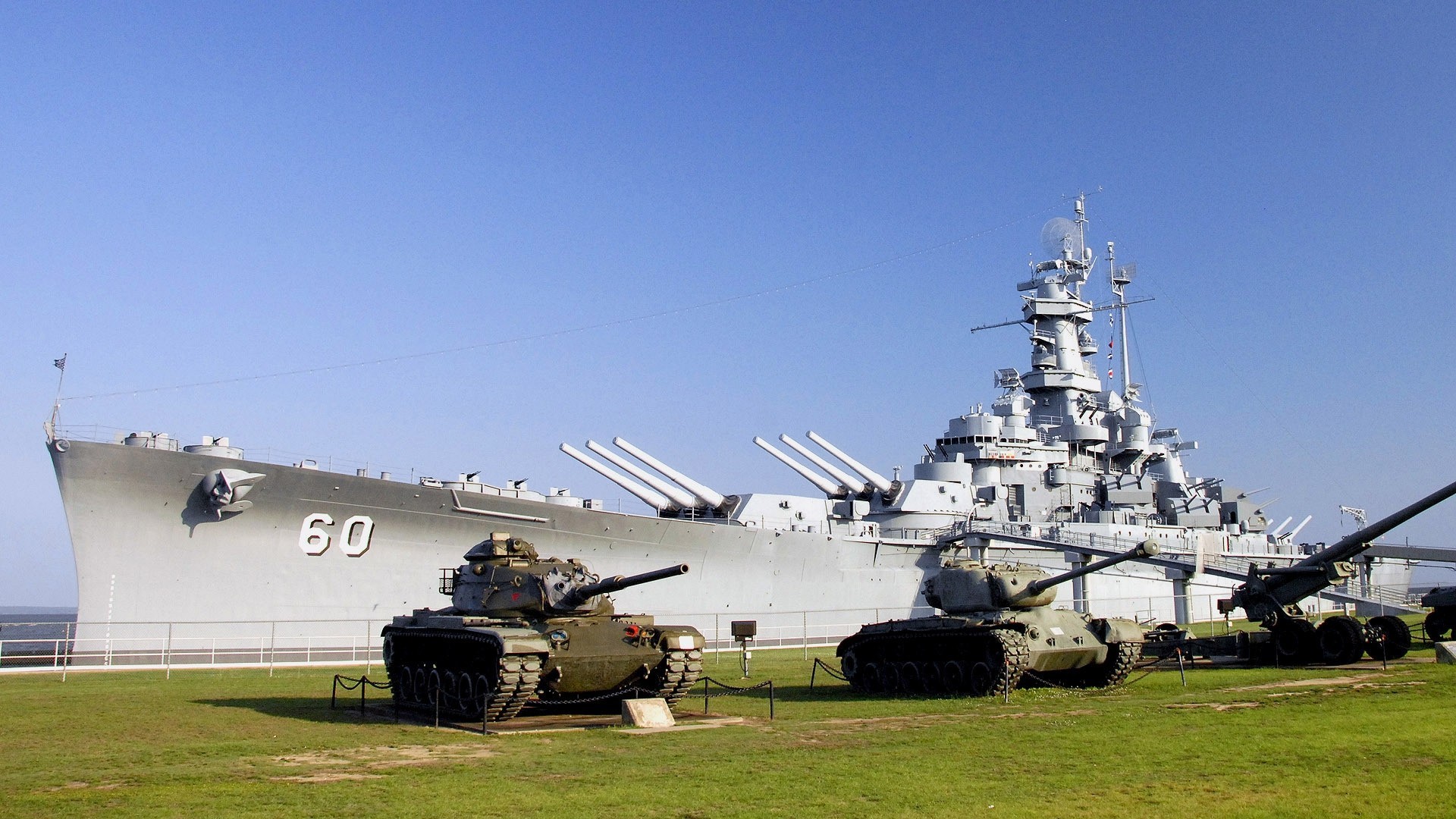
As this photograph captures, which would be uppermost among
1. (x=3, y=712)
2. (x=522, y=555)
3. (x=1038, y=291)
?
(x=1038, y=291)

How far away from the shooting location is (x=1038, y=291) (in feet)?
138

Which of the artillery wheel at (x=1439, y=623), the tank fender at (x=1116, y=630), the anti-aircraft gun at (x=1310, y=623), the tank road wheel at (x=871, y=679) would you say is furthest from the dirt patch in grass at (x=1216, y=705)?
the artillery wheel at (x=1439, y=623)

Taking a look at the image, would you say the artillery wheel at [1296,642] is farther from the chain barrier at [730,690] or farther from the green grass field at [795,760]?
the chain barrier at [730,690]

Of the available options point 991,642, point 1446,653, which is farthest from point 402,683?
point 1446,653

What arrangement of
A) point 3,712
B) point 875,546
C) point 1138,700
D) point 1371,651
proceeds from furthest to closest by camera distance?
point 875,546, point 1371,651, point 1138,700, point 3,712

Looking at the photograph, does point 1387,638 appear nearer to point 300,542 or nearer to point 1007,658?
point 1007,658

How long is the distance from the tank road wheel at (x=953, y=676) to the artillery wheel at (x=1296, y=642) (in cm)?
777

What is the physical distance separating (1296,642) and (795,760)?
13521mm

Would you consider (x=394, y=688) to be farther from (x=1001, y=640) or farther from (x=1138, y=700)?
(x=1138, y=700)

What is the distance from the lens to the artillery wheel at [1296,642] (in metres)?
18.7

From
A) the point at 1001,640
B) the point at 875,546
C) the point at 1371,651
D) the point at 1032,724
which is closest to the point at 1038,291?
the point at 875,546

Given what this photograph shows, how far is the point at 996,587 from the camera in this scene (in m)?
15.0

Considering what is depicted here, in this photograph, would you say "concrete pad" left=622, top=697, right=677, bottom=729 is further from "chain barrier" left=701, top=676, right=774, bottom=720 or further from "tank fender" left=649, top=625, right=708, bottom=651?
"tank fender" left=649, top=625, right=708, bottom=651

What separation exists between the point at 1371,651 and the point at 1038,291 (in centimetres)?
2470
